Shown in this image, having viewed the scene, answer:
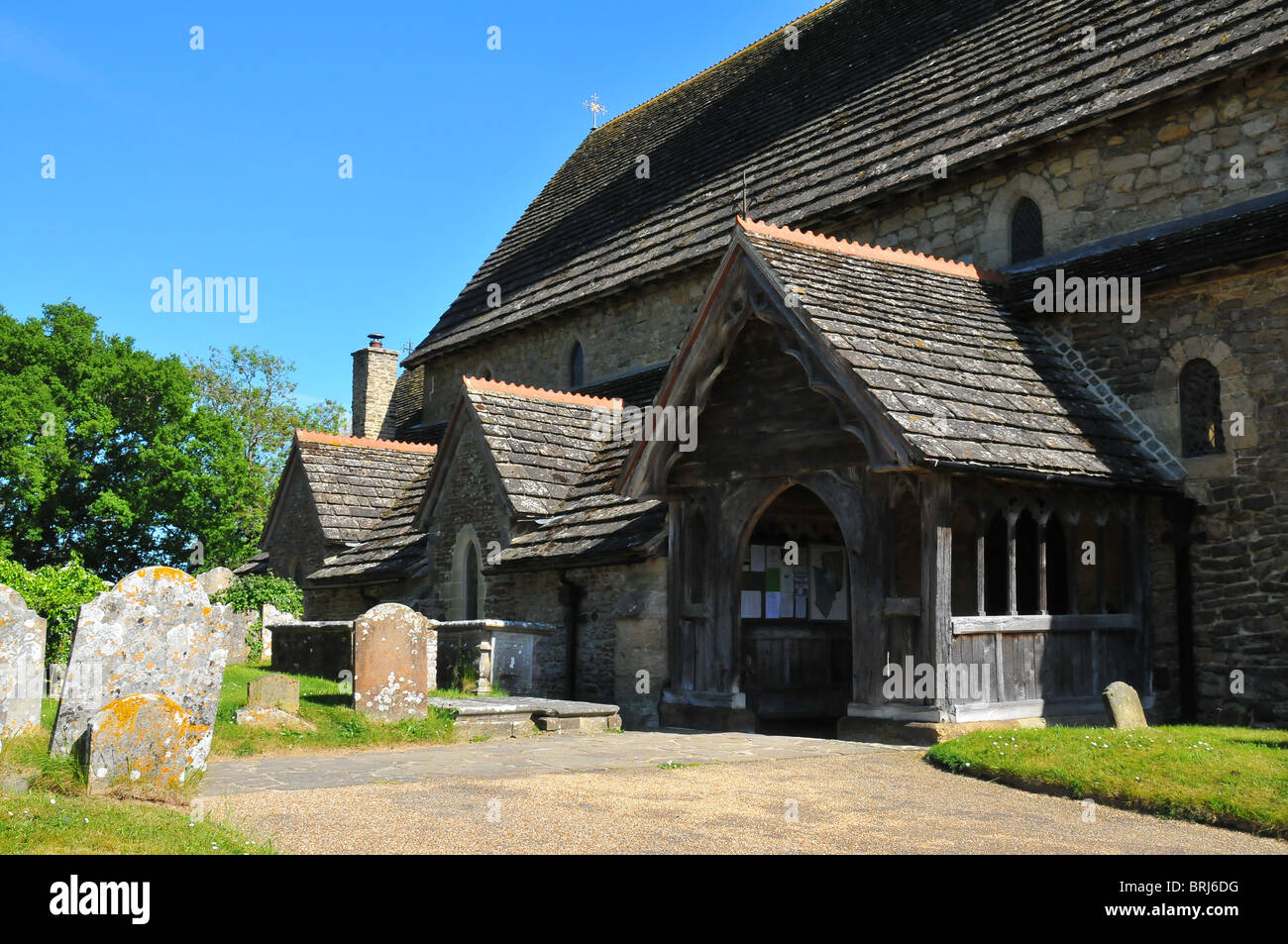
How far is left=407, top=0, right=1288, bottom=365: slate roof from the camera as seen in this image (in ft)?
49.2

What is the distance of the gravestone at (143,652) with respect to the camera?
29.2ft

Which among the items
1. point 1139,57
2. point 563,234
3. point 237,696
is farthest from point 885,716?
point 563,234

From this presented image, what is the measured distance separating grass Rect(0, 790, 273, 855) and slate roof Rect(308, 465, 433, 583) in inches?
496

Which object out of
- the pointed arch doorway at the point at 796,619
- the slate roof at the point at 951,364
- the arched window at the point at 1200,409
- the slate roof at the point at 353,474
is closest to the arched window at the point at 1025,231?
the slate roof at the point at 951,364

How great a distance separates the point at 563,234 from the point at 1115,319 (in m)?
15.1

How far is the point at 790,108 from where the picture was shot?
73.3ft

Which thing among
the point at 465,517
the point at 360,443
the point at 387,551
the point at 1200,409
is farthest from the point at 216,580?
the point at 1200,409

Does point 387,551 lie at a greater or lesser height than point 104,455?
lesser

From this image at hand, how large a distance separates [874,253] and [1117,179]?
3259 mm

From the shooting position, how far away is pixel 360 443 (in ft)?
86.0

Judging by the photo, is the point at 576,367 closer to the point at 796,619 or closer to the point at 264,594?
the point at 264,594

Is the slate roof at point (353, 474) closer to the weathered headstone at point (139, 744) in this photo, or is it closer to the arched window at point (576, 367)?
the arched window at point (576, 367)

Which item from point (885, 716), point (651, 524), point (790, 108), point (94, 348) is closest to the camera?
point (885, 716)
